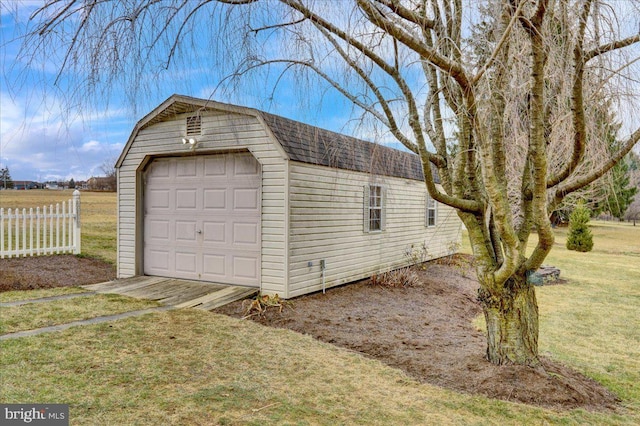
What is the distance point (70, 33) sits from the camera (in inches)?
93.1

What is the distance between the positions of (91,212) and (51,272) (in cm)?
1066

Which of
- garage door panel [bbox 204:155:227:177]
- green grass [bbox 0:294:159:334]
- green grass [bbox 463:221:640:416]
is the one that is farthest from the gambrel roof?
green grass [bbox 463:221:640:416]

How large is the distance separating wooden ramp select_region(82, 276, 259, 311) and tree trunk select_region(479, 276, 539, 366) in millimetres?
3909

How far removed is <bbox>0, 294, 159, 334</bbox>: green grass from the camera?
16.7ft

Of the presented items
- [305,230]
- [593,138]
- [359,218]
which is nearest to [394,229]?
[359,218]

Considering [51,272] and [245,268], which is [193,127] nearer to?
[245,268]

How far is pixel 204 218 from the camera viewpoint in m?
7.48

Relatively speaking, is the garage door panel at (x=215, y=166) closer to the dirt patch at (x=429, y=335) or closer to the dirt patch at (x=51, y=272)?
the dirt patch at (x=429, y=335)

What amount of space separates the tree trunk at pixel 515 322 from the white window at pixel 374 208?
16.2ft

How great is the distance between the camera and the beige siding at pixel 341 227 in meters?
6.70

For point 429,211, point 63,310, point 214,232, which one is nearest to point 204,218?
point 214,232

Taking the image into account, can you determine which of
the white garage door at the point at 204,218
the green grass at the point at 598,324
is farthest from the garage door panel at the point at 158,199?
the green grass at the point at 598,324

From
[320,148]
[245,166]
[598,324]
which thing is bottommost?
[598,324]

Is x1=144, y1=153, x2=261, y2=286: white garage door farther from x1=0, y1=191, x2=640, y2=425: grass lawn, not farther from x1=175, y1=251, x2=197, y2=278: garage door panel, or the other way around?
x1=0, y1=191, x2=640, y2=425: grass lawn
